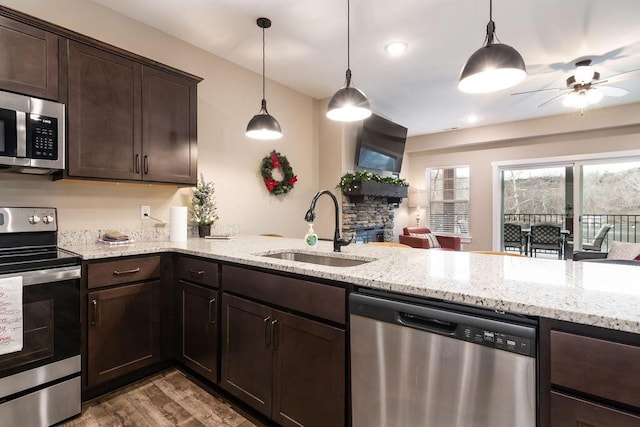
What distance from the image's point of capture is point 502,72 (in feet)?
5.15

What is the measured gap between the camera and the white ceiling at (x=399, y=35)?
102 inches

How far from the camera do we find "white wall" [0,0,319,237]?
238cm

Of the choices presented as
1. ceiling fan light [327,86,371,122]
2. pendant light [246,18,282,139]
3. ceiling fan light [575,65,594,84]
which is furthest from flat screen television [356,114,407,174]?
ceiling fan light [327,86,371,122]

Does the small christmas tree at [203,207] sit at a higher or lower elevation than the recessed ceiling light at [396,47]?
lower

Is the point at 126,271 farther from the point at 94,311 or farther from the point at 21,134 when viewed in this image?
the point at 21,134

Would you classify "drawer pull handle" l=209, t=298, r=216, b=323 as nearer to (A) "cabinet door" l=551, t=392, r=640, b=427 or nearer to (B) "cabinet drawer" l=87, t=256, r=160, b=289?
(B) "cabinet drawer" l=87, t=256, r=160, b=289

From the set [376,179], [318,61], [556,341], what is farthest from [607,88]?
[556,341]

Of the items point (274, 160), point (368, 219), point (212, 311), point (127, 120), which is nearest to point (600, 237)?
point (368, 219)

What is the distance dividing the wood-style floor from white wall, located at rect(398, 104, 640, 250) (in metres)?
5.79

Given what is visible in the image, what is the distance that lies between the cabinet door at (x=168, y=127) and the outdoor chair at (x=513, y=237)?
5.95 m

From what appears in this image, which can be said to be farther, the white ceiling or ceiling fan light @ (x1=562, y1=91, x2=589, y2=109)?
ceiling fan light @ (x1=562, y1=91, x2=589, y2=109)

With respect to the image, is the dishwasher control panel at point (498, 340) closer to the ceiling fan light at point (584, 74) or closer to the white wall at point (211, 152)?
the white wall at point (211, 152)

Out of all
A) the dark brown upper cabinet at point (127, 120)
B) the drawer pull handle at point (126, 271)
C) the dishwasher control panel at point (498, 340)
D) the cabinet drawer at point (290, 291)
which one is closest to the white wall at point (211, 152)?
the dark brown upper cabinet at point (127, 120)

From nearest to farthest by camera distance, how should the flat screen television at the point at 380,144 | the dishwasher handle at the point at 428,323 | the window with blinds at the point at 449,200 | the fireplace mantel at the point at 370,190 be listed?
1. the dishwasher handle at the point at 428,323
2. the fireplace mantel at the point at 370,190
3. the flat screen television at the point at 380,144
4. the window with blinds at the point at 449,200
